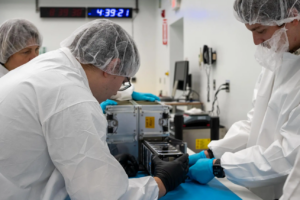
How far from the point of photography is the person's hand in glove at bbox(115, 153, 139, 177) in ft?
4.47

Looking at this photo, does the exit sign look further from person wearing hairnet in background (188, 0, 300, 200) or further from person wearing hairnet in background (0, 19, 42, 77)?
person wearing hairnet in background (188, 0, 300, 200)

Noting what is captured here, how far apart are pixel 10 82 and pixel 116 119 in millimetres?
713

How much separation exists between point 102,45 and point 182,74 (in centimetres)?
267

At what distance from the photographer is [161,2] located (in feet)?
17.5

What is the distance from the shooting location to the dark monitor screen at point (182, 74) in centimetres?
347

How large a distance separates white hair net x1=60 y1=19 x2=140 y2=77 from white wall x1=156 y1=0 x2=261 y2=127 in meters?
1.49

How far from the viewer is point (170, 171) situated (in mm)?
1168

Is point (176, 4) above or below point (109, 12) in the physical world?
below

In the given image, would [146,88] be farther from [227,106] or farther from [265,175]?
[265,175]

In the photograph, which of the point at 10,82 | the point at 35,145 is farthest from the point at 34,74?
→ the point at 35,145

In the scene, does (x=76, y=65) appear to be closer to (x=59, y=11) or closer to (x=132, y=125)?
(x=132, y=125)

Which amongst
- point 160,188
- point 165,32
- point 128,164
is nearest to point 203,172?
point 160,188

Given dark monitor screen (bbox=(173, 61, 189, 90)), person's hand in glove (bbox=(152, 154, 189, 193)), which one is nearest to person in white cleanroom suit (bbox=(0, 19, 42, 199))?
person's hand in glove (bbox=(152, 154, 189, 193))

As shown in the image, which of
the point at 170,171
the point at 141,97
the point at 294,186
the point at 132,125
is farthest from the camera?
the point at 141,97
